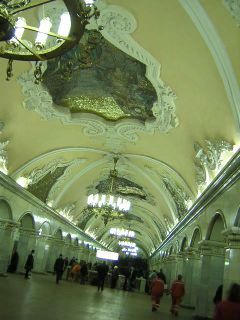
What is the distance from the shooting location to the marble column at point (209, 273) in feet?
37.3

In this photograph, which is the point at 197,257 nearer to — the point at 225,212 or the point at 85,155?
the point at 225,212

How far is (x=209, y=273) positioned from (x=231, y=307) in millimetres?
7984

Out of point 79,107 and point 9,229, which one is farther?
point 9,229

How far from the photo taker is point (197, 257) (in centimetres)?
1368

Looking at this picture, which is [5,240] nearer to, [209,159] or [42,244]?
Result: [42,244]

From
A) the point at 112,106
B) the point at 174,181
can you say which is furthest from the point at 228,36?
the point at 174,181

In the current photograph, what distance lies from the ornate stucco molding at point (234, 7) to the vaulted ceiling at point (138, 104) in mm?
22

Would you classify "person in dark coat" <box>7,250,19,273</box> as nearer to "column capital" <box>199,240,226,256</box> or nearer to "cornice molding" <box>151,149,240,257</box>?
"cornice molding" <box>151,149,240,257</box>

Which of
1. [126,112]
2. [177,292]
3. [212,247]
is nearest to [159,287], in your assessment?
[177,292]

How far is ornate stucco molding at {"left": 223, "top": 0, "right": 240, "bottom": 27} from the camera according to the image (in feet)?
21.4

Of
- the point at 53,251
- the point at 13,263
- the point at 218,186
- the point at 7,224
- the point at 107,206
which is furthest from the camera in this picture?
the point at 53,251

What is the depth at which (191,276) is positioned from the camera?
46.7ft

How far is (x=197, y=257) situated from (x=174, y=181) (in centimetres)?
363

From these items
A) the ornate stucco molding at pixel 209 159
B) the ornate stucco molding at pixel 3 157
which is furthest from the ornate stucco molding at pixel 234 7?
the ornate stucco molding at pixel 3 157
